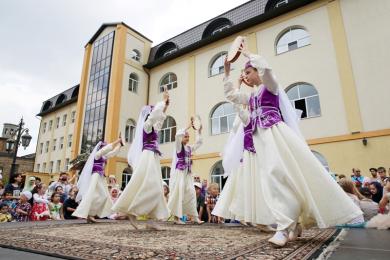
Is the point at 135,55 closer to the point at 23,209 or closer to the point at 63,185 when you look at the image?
the point at 63,185

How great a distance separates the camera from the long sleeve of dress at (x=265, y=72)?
8.96ft

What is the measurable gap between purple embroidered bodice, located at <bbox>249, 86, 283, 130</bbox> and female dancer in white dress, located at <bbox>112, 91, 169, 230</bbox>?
1756mm

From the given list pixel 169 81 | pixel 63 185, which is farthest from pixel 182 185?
pixel 169 81

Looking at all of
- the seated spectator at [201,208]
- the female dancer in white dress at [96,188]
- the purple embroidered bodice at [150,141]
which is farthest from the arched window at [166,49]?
the purple embroidered bodice at [150,141]

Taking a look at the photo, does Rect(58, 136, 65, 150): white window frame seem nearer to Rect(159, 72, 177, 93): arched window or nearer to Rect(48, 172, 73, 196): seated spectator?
Rect(159, 72, 177, 93): arched window

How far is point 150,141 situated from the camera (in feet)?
15.0

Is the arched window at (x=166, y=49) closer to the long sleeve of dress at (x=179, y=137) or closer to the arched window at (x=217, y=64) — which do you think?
the arched window at (x=217, y=64)

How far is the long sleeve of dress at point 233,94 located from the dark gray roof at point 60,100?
2692 centimetres

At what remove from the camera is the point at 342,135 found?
1124 centimetres

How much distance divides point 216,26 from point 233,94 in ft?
52.8

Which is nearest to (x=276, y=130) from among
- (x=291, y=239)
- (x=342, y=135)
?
(x=291, y=239)

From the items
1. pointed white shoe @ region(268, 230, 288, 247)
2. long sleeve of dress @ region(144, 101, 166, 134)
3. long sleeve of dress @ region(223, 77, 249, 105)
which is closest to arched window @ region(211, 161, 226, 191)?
long sleeve of dress @ region(144, 101, 166, 134)

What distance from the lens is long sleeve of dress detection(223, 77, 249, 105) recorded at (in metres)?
3.23

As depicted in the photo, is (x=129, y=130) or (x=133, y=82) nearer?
(x=129, y=130)
